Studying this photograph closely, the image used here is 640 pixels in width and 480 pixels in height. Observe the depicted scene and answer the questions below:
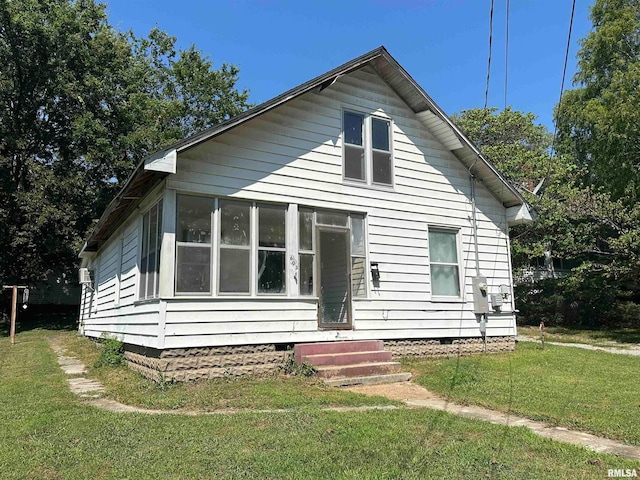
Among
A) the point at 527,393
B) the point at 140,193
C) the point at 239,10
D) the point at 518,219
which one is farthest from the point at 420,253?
the point at 239,10

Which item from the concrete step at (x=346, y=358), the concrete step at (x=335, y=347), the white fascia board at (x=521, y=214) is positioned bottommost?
the concrete step at (x=346, y=358)

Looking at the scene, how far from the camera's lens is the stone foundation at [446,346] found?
31.2 feet

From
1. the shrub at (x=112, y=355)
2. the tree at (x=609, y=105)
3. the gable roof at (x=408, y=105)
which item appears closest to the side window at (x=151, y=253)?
the gable roof at (x=408, y=105)

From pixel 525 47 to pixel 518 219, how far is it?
4425mm

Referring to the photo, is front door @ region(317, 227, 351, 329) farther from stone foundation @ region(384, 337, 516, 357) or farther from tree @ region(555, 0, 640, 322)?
tree @ region(555, 0, 640, 322)

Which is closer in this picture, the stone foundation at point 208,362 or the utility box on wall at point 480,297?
the stone foundation at point 208,362

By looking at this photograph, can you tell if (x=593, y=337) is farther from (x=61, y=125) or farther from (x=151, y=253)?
(x=61, y=125)

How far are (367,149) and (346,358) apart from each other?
173 inches

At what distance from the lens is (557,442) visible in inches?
169

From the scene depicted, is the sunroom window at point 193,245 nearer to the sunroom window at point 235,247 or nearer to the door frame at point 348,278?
the sunroom window at point 235,247

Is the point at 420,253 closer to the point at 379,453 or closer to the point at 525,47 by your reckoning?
the point at 525,47

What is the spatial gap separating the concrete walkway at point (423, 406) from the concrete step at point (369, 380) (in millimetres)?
116

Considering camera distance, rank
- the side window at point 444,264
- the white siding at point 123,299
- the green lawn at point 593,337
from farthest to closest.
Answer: the green lawn at point 593,337
the side window at point 444,264
the white siding at point 123,299

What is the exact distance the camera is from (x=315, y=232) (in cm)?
894
